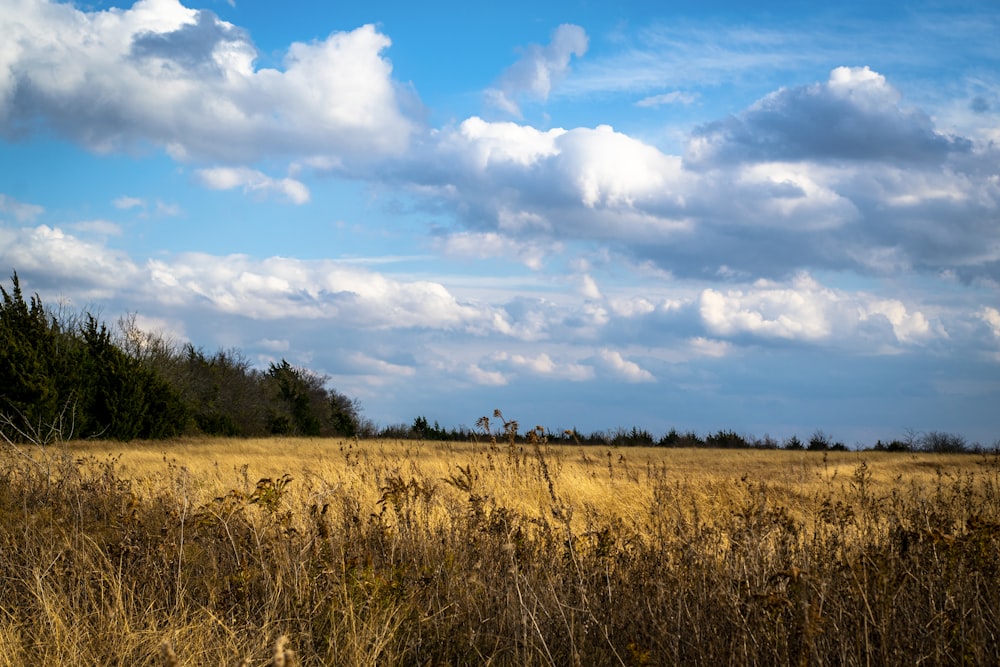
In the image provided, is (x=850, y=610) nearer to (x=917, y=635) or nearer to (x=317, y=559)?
(x=917, y=635)

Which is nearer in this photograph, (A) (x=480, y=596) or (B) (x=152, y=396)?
(A) (x=480, y=596)

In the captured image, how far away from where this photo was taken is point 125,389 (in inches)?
1435

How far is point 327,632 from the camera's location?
5.06m

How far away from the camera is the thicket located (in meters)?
31.7

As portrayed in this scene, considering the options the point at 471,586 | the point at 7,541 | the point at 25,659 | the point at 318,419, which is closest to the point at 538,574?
the point at 471,586

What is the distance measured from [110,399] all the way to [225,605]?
3450 centimetres

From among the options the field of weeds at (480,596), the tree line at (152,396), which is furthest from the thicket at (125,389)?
the field of weeds at (480,596)

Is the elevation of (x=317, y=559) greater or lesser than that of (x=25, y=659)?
greater

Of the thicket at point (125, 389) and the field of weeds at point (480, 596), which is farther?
the thicket at point (125, 389)

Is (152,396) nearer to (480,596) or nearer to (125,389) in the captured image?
(125,389)

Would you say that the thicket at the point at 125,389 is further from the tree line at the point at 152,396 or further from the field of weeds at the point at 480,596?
the field of weeds at the point at 480,596

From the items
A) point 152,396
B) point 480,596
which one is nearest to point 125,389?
point 152,396

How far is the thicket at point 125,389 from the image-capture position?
31.7m

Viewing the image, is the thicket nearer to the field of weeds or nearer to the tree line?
the tree line
